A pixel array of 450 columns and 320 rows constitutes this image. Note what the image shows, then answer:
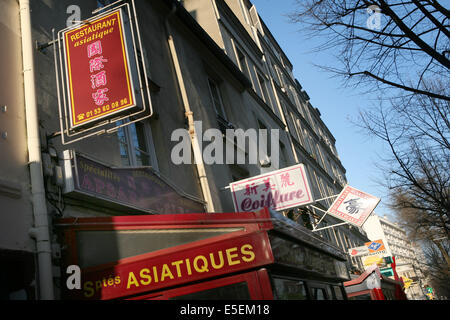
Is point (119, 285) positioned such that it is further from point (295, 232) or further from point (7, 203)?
point (295, 232)

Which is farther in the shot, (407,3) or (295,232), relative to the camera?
(407,3)

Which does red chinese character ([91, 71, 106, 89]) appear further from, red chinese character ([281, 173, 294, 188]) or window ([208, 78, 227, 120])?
window ([208, 78, 227, 120])

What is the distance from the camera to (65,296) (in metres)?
4.12

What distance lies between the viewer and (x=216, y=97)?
1281 cm

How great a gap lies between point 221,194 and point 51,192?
16.4 feet

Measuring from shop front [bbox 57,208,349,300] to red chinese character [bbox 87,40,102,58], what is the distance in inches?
94.0

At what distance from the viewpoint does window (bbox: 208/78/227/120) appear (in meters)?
12.4

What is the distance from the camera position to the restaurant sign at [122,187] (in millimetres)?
4894

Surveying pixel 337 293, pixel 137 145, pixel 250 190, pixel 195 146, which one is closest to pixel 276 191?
pixel 250 190

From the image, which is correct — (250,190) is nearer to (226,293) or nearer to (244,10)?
(226,293)

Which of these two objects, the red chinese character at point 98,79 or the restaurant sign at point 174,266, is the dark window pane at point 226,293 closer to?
the restaurant sign at point 174,266

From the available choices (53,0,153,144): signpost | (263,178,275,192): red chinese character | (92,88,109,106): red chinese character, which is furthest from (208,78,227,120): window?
(92,88,109,106): red chinese character

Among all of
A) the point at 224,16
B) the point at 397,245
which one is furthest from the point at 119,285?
the point at 397,245

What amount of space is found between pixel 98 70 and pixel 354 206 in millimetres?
8165
